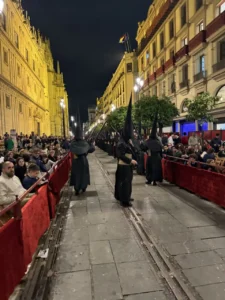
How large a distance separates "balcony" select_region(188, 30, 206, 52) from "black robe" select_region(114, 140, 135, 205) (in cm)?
1912

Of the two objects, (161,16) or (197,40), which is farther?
(161,16)

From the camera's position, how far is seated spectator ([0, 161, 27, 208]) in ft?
15.2

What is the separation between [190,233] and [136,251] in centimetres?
130

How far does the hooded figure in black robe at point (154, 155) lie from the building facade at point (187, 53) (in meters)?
12.5

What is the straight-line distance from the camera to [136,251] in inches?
171

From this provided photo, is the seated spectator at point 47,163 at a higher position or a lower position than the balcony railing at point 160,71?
lower

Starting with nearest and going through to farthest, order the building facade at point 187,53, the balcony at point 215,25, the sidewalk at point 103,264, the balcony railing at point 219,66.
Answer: the sidewalk at point 103,264 < the balcony at point 215,25 < the balcony railing at point 219,66 < the building facade at point 187,53

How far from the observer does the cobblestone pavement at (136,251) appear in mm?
3293

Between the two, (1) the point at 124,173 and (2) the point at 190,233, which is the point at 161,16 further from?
(2) the point at 190,233

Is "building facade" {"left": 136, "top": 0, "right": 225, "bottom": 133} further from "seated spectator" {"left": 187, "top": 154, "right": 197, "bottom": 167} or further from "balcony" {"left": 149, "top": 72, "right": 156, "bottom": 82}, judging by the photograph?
"seated spectator" {"left": 187, "top": 154, "right": 197, "bottom": 167}

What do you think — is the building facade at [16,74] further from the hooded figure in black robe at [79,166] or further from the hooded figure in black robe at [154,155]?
the hooded figure in black robe at [154,155]

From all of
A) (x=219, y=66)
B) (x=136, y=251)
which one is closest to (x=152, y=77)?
(x=219, y=66)

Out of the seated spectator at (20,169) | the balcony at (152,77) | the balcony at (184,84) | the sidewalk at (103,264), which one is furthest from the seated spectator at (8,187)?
the balcony at (152,77)

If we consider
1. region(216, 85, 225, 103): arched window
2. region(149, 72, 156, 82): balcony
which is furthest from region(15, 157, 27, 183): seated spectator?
region(149, 72, 156, 82): balcony
